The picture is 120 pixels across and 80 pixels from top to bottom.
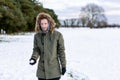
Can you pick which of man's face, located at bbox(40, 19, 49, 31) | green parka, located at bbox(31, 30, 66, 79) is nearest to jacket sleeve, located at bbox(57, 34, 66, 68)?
green parka, located at bbox(31, 30, 66, 79)

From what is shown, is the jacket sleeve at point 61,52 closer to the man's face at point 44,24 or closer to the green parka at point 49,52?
the green parka at point 49,52

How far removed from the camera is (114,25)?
10494 cm

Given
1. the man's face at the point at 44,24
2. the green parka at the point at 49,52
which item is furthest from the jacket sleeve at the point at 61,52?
the man's face at the point at 44,24

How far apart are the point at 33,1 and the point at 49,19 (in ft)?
172

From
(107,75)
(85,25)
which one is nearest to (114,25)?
(85,25)

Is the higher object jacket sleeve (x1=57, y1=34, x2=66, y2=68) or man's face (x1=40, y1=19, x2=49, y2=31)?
man's face (x1=40, y1=19, x2=49, y2=31)

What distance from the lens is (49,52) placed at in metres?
5.90

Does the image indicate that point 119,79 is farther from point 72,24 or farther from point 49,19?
point 72,24

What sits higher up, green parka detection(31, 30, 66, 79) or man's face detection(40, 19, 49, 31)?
man's face detection(40, 19, 49, 31)

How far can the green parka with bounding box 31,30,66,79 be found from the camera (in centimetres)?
589

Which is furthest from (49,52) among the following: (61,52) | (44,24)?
(44,24)

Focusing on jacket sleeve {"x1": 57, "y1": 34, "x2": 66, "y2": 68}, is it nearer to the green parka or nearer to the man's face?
the green parka

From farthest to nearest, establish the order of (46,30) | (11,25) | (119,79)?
1. (11,25)
2. (119,79)
3. (46,30)

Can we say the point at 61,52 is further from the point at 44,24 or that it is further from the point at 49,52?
the point at 44,24
